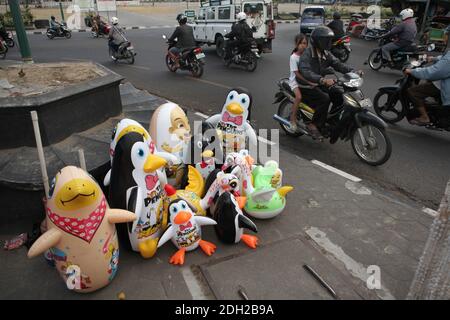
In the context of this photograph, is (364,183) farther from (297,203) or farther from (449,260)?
(449,260)

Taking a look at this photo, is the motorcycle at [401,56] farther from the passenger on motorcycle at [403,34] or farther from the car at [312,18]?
the car at [312,18]

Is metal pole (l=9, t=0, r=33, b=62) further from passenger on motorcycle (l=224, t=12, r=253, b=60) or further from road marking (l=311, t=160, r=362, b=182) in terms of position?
passenger on motorcycle (l=224, t=12, r=253, b=60)

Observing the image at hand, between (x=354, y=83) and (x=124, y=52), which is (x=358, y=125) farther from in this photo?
(x=124, y=52)

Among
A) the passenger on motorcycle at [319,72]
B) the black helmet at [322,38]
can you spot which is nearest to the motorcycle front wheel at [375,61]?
the passenger on motorcycle at [319,72]

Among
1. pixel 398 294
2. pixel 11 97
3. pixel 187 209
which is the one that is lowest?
pixel 398 294

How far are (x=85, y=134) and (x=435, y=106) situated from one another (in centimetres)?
520

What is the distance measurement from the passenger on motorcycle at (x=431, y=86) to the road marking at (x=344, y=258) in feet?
11.4

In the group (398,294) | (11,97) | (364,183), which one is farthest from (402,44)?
(11,97)

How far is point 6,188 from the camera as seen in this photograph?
3320 mm

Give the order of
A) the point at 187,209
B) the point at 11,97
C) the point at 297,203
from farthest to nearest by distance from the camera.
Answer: the point at 297,203
the point at 11,97
the point at 187,209

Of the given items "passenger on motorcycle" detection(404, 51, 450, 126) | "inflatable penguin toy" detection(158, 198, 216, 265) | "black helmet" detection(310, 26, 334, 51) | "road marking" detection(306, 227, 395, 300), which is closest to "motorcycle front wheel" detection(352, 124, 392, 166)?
"black helmet" detection(310, 26, 334, 51)

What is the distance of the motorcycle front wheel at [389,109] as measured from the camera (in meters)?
6.31

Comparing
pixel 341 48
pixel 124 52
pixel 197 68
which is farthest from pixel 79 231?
pixel 341 48

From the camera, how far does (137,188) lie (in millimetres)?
2891
